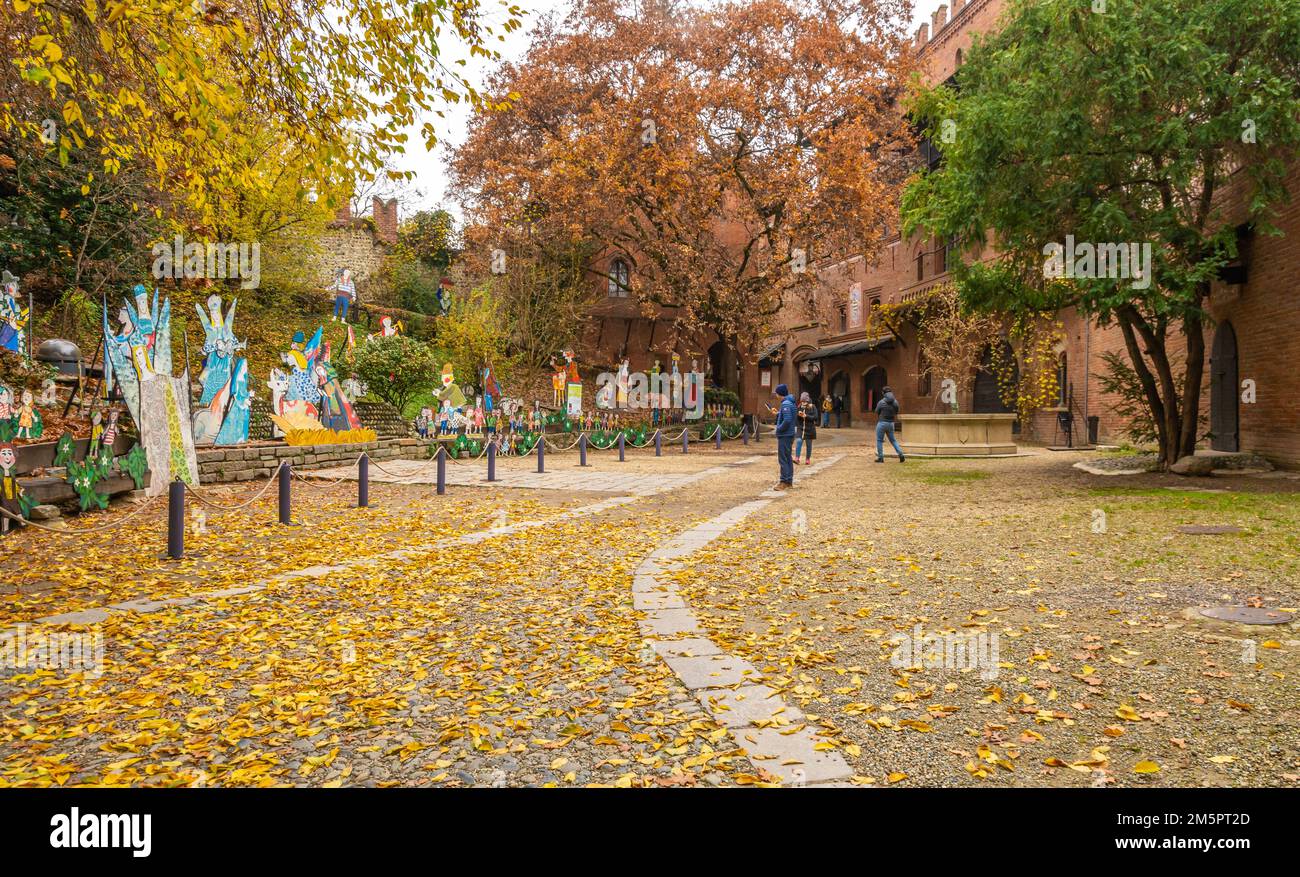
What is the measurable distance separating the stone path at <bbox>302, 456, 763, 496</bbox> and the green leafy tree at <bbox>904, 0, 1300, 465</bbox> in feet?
23.1

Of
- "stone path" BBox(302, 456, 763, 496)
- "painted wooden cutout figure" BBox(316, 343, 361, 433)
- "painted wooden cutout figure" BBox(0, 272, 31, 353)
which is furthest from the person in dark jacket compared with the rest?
"painted wooden cutout figure" BBox(0, 272, 31, 353)

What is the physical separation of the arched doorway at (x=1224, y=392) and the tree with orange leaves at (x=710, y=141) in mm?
10620

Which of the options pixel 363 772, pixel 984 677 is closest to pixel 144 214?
pixel 363 772

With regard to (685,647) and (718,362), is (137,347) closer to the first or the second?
(685,647)

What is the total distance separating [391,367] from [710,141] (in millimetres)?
12460

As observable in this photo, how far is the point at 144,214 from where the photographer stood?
15891 mm

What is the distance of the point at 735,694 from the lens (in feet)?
13.1

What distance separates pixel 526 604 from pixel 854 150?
69.4ft

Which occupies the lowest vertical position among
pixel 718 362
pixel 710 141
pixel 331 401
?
pixel 331 401

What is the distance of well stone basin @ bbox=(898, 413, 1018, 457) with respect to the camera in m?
21.1

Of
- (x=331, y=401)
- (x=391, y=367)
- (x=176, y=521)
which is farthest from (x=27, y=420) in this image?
(x=391, y=367)

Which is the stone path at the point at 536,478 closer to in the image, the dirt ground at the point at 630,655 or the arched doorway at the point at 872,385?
the dirt ground at the point at 630,655

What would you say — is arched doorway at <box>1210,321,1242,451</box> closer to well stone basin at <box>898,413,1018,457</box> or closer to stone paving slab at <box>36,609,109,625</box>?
well stone basin at <box>898,413,1018,457</box>

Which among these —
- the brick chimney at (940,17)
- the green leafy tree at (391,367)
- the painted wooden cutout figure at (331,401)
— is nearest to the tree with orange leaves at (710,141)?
the green leafy tree at (391,367)
